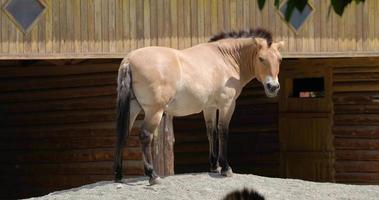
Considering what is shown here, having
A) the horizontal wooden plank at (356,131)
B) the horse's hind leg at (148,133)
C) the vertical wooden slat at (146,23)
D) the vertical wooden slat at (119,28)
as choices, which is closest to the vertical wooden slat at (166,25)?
the vertical wooden slat at (146,23)

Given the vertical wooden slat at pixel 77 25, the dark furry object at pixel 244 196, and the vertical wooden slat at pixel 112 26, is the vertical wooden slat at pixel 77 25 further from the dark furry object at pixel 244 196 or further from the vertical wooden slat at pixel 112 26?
the dark furry object at pixel 244 196

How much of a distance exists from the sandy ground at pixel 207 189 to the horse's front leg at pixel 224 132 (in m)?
0.11

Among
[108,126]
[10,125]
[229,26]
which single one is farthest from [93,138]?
[229,26]

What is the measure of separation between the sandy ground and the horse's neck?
130cm

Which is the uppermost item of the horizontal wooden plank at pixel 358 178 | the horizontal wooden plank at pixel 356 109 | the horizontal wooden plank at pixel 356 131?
the horizontal wooden plank at pixel 356 109

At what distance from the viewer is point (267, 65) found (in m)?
10.4

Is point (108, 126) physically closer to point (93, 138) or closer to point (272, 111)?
point (93, 138)

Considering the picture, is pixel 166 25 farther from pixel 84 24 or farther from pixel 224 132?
pixel 224 132

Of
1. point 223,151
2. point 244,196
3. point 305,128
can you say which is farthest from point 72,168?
point 244,196

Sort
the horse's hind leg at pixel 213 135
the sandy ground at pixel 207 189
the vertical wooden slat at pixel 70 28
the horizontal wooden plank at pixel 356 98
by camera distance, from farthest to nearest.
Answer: the horizontal wooden plank at pixel 356 98
the vertical wooden slat at pixel 70 28
the horse's hind leg at pixel 213 135
the sandy ground at pixel 207 189

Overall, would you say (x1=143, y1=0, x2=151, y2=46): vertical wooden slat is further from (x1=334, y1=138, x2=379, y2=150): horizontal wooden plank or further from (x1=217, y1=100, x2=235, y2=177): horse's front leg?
(x1=334, y1=138, x2=379, y2=150): horizontal wooden plank

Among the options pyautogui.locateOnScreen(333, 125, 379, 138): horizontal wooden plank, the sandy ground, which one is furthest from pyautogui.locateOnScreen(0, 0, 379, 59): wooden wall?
the sandy ground

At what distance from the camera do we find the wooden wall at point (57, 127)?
13641 mm

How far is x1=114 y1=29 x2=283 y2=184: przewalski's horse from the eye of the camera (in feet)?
30.9
